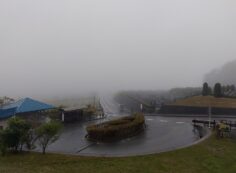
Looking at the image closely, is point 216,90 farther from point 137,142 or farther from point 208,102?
point 137,142

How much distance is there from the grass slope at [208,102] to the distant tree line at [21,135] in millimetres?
22331

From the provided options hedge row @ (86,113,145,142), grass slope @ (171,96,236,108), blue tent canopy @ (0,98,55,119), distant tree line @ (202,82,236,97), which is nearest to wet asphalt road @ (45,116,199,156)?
hedge row @ (86,113,145,142)

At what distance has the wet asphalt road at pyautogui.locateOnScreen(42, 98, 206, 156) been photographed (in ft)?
72.6

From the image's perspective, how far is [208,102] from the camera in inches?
1564

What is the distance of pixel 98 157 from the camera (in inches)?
794

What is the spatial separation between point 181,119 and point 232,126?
7549 mm

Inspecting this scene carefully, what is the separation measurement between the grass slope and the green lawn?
1749 centimetres

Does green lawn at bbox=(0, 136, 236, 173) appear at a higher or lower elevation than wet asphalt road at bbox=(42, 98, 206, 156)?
lower

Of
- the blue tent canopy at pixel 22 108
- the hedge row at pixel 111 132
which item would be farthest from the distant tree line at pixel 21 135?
the blue tent canopy at pixel 22 108

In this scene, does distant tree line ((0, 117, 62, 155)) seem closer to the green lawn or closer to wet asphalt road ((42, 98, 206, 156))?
the green lawn

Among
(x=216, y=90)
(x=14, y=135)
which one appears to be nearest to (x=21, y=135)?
(x=14, y=135)

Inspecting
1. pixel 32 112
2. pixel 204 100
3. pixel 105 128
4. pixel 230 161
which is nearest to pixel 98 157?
pixel 105 128

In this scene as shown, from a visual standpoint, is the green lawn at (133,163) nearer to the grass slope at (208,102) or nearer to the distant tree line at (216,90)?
the grass slope at (208,102)

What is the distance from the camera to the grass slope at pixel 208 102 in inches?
1517
